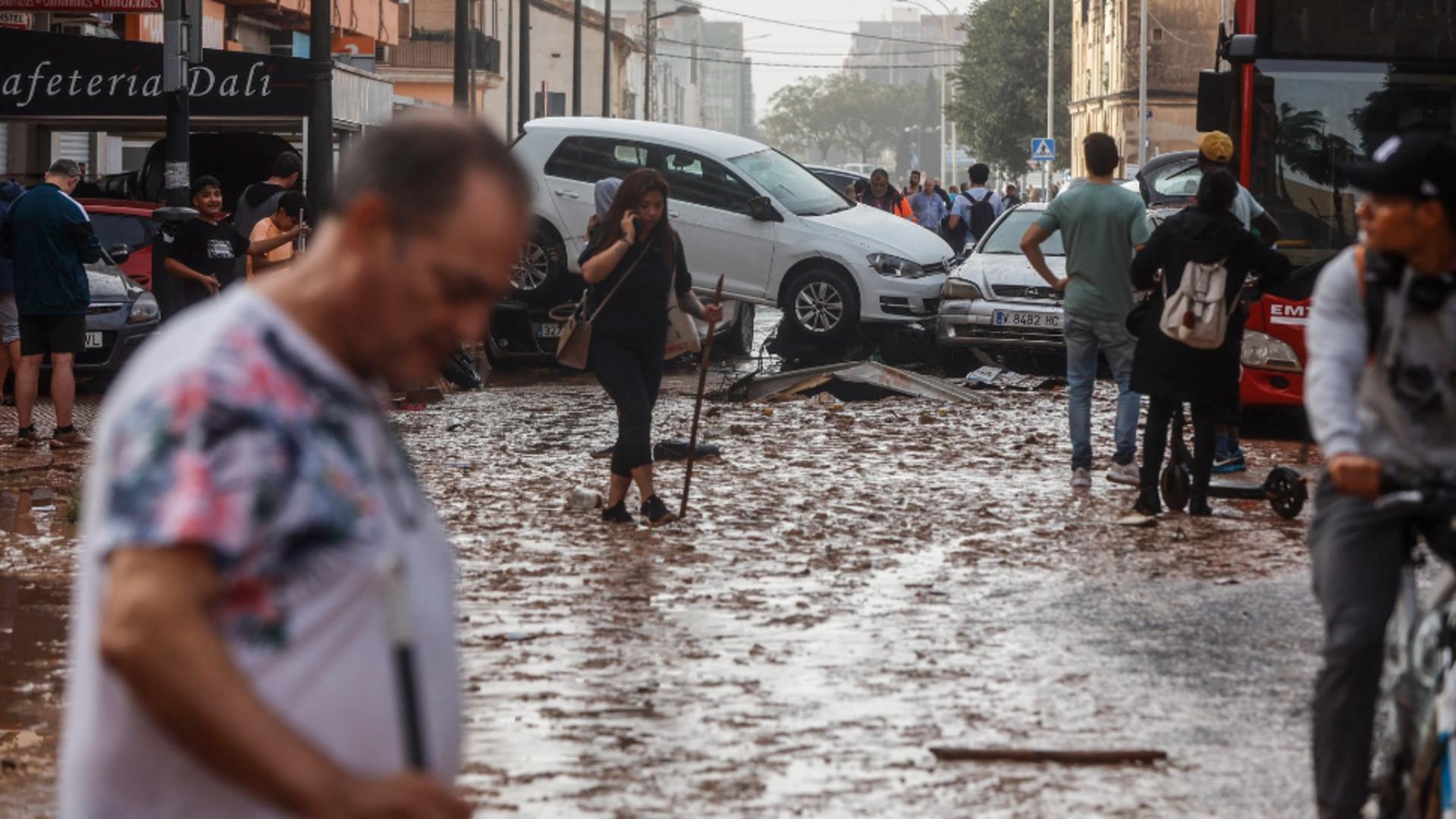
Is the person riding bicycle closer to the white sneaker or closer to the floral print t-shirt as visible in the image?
the floral print t-shirt

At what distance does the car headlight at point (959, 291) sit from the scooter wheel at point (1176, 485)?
28.1 feet

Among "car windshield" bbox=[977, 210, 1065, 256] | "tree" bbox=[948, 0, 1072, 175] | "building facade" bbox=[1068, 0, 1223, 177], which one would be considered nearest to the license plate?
"car windshield" bbox=[977, 210, 1065, 256]

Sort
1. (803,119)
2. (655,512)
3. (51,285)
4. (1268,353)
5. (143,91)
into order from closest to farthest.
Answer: (655,512) < (51,285) < (1268,353) < (143,91) < (803,119)

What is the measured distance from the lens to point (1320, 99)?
45.0 ft

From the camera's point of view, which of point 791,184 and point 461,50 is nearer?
point 791,184

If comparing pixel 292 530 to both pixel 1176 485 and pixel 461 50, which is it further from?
pixel 461 50

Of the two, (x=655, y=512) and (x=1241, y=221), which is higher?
(x=1241, y=221)

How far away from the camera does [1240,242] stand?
34.1 feet

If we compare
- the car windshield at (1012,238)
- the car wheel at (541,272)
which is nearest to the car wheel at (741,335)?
the car wheel at (541,272)

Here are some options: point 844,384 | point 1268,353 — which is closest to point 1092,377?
point 1268,353

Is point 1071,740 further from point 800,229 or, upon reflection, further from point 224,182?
point 224,182

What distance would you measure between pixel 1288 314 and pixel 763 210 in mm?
7158

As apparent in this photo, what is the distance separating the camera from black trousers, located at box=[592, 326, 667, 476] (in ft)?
33.4

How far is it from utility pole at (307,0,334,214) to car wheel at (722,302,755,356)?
4.28m
